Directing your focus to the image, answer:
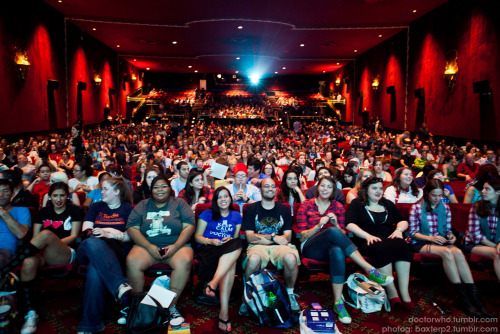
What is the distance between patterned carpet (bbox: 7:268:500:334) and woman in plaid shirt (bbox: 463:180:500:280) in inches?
18.7

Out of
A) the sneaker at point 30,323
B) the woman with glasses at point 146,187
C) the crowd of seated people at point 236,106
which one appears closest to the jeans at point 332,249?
the woman with glasses at point 146,187

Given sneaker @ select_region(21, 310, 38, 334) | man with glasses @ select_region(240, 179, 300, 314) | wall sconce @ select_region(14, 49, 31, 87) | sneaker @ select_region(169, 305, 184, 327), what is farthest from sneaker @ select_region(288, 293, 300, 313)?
wall sconce @ select_region(14, 49, 31, 87)

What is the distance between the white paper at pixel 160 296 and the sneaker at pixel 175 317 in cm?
12

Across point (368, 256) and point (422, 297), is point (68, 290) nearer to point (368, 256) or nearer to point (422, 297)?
point (368, 256)

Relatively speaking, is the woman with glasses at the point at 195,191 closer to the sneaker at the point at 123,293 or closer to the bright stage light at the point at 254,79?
the sneaker at the point at 123,293

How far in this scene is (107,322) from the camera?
3018 millimetres

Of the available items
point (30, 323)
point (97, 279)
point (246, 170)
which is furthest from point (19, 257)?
point (246, 170)

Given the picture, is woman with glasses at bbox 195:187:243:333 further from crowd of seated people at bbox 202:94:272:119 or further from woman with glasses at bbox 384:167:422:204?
crowd of seated people at bbox 202:94:272:119

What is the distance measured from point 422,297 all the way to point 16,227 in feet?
12.2

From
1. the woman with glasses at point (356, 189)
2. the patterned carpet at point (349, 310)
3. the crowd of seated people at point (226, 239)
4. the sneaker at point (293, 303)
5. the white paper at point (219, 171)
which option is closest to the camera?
the patterned carpet at point (349, 310)

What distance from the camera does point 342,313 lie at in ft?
9.82

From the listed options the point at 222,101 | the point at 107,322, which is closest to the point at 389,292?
the point at 107,322

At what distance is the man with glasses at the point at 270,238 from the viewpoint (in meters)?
3.17

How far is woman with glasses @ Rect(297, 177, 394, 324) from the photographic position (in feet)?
10.3
